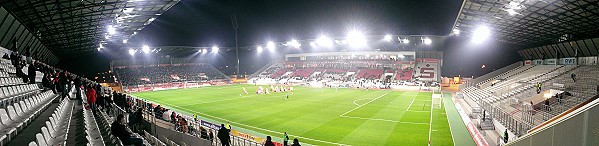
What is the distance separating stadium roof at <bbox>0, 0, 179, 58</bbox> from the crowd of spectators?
2740 cm

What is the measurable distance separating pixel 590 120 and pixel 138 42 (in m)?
73.9

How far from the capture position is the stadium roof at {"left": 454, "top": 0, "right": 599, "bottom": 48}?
22.4 m

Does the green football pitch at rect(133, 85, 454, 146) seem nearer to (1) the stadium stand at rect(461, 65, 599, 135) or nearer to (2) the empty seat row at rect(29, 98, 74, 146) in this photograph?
(1) the stadium stand at rect(461, 65, 599, 135)

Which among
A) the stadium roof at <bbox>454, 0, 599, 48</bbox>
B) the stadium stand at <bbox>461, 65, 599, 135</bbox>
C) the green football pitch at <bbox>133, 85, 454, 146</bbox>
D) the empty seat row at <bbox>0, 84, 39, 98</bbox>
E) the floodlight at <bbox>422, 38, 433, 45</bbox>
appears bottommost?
the green football pitch at <bbox>133, 85, 454, 146</bbox>

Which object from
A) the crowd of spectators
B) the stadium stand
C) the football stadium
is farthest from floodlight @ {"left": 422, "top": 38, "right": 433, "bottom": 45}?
the crowd of spectators

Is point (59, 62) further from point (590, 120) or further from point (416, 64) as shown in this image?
point (590, 120)

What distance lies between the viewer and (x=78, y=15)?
28.4 m

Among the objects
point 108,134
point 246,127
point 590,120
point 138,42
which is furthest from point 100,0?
point 138,42

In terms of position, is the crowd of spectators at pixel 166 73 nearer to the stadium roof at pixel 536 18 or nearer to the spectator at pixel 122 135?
the stadium roof at pixel 536 18

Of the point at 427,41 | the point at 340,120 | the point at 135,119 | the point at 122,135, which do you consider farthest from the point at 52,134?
the point at 427,41

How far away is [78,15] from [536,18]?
3868 centimetres

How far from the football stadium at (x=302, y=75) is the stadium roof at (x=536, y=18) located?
0.65ft

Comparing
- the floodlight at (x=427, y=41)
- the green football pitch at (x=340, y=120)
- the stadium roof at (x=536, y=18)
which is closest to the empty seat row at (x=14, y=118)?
the green football pitch at (x=340, y=120)

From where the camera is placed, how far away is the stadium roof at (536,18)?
22.4 metres
